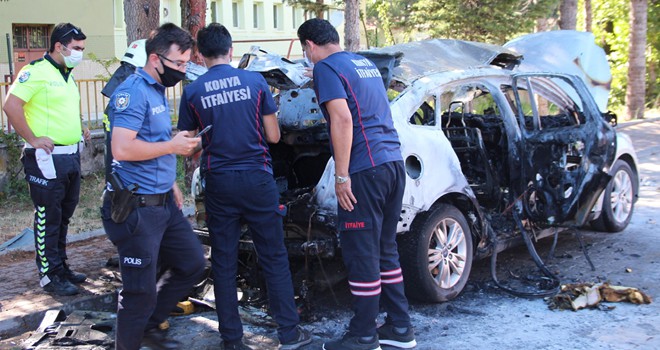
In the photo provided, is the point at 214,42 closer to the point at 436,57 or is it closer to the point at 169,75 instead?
the point at 169,75

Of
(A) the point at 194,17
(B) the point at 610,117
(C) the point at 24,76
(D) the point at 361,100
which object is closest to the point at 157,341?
(D) the point at 361,100

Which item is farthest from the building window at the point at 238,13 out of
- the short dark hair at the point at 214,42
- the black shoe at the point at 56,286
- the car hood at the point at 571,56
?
the short dark hair at the point at 214,42

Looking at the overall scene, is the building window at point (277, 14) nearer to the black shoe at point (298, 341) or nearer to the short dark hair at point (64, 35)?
the short dark hair at point (64, 35)

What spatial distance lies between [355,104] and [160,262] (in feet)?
5.16

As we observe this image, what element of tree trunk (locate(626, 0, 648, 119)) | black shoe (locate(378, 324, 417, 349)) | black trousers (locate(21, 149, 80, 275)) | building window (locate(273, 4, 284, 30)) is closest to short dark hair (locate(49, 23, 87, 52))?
black trousers (locate(21, 149, 80, 275))

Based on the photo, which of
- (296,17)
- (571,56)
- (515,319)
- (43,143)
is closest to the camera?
(515,319)

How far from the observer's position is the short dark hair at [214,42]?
4.47 m

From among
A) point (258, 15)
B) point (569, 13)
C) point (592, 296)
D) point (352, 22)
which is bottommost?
point (592, 296)

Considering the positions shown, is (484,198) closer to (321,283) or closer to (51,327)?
(321,283)

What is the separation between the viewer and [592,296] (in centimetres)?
540

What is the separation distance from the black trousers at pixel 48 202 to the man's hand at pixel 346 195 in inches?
98.2

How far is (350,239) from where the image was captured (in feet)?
15.0

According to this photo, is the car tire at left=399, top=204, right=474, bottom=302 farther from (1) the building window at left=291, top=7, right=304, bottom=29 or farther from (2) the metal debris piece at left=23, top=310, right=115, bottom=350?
(1) the building window at left=291, top=7, right=304, bottom=29

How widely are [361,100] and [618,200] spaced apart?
Answer: 4.08m
